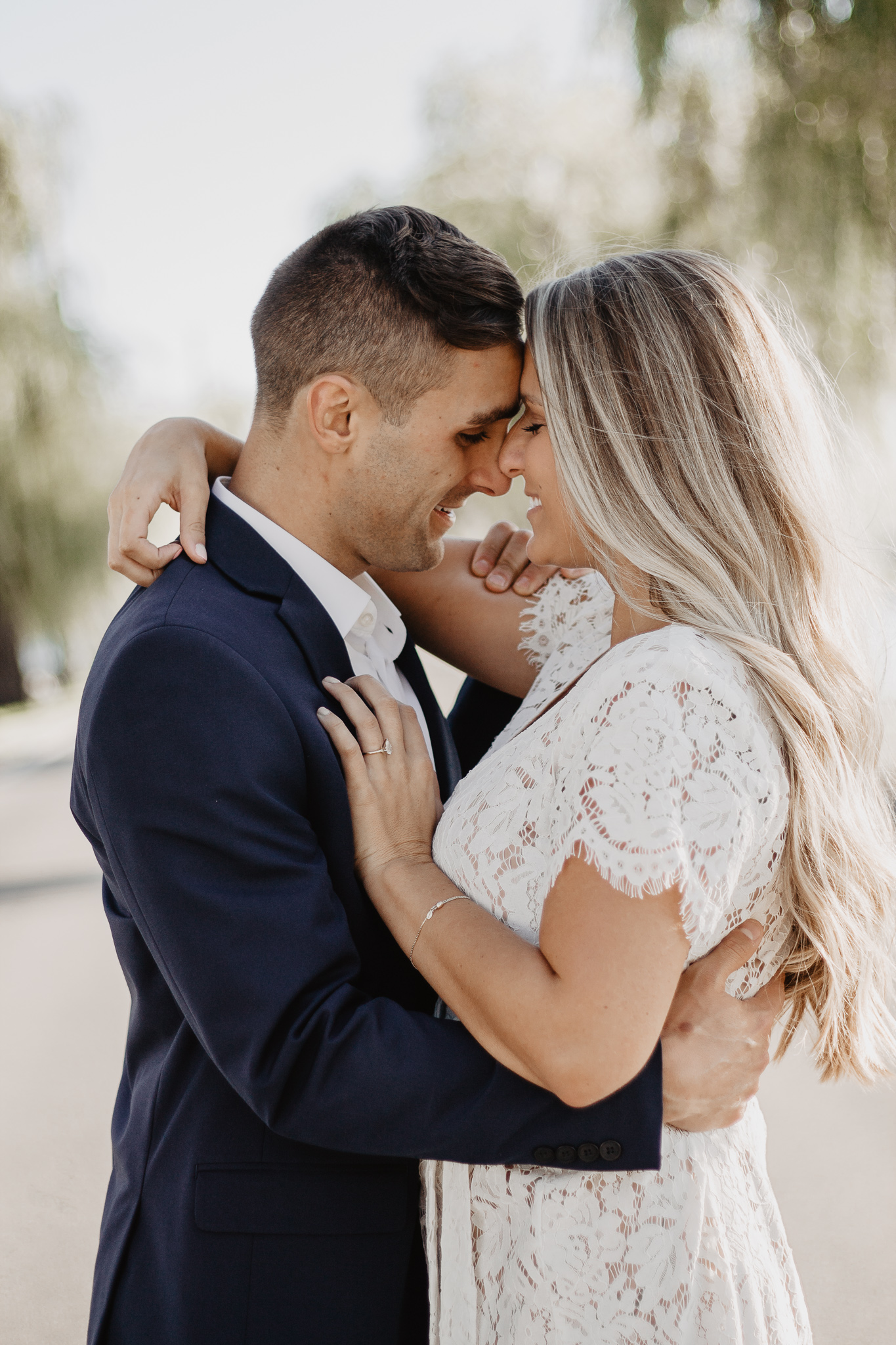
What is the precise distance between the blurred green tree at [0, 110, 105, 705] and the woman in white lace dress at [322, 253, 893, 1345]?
1011cm

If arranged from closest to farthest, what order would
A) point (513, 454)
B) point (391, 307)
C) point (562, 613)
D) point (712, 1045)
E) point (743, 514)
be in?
point (712, 1045) → point (743, 514) → point (391, 307) → point (513, 454) → point (562, 613)

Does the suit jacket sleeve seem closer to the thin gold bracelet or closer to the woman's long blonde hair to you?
the thin gold bracelet

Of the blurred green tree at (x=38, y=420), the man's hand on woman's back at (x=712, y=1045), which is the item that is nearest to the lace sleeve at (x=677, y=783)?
the man's hand on woman's back at (x=712, y=1045)

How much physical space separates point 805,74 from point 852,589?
670 centimetres

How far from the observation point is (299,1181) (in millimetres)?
1546

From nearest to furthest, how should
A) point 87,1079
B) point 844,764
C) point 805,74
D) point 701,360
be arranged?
point 844,764 → point 701,360 → point 87,1079 → point 805,74

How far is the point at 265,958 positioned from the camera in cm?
140

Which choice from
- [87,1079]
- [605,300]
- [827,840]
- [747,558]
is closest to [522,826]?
[827,840]

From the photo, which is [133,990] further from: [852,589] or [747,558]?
[852,589]

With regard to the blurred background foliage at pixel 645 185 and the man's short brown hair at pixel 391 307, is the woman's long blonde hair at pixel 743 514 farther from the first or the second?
the blurred background foliage at pixel 645 185

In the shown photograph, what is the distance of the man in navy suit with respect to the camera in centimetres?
140

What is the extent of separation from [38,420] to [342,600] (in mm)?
11077

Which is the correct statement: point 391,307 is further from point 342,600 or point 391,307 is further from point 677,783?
point 677,783

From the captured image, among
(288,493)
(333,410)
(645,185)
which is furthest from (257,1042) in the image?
(645,185)
